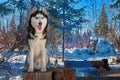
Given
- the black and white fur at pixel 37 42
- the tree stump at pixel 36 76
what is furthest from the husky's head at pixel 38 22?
the tree stump at pixel 36 76

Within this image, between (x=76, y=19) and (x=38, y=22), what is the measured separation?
20.6 ft

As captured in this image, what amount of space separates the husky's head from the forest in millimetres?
4453

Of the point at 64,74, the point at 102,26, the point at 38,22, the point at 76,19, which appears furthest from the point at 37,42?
the point at 76,19

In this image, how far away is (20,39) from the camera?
204 inches

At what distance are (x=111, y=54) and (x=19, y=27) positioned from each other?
338cm

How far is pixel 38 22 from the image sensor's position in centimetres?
218

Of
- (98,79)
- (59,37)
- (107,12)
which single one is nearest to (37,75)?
(98,79)

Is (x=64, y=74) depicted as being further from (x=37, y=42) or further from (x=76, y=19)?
(x=76, y=19)

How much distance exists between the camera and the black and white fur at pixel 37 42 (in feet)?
7.20

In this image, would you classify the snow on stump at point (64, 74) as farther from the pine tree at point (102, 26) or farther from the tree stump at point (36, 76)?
→ the pine tree at point (102, 26)

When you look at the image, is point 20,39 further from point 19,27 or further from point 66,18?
point 66,18

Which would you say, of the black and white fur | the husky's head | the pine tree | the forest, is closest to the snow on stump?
the black and white fur

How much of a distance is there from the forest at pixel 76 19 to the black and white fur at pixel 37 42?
14.7ft

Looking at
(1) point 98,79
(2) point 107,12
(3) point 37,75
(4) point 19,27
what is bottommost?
(1) point 98,79
